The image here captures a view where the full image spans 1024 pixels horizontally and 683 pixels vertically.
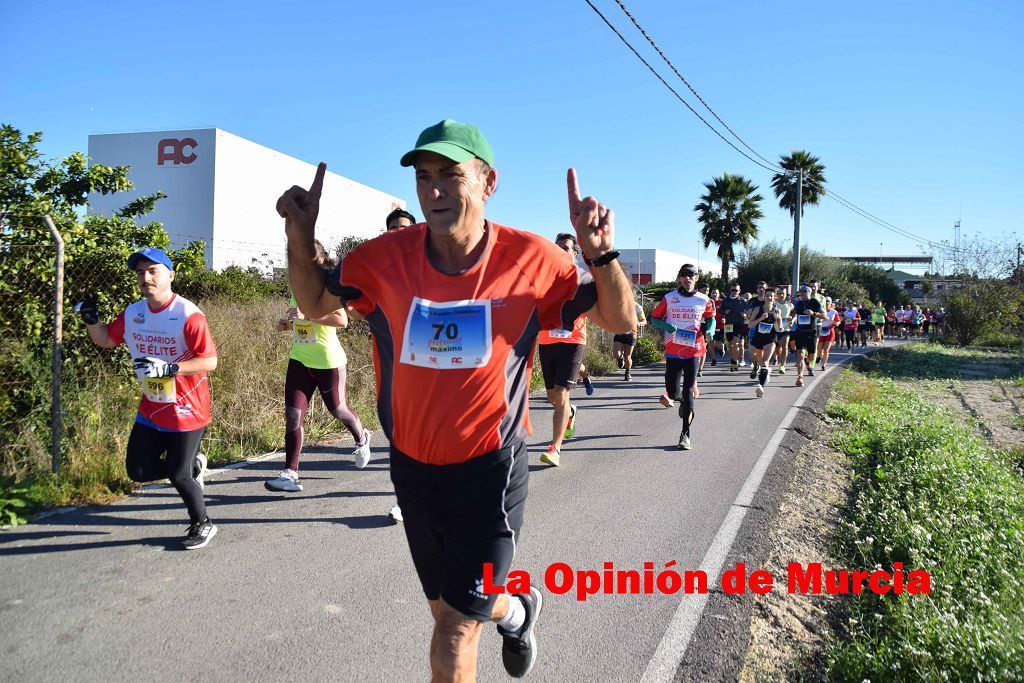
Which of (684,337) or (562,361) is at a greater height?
(684,337)

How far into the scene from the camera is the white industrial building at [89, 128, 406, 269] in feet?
112

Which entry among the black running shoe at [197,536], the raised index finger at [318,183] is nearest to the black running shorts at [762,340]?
the black running shoe at [197,536]

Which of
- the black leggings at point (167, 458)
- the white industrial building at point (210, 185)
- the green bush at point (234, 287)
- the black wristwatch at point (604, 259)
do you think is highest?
the white industrial building at point (210, 185)

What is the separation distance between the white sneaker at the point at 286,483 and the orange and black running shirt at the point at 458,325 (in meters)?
3.55

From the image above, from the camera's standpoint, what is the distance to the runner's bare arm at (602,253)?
2219 millimetres

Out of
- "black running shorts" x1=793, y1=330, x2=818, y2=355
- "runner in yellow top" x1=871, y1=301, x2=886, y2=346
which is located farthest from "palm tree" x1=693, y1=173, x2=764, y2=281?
"black running shorts" x1=793, y1=330, x2=818, y2=355

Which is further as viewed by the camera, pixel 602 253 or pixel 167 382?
pixel 167 382

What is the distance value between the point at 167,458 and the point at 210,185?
1319 inches

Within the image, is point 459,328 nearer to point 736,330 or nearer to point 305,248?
point 305,248

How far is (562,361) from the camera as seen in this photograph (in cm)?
703

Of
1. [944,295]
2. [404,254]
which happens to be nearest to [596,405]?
[404,254]

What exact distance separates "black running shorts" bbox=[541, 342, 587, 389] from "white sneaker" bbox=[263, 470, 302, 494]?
8.89 feet

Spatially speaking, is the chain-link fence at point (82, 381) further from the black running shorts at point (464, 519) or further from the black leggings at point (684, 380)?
the black running shorts at point (464, 519)

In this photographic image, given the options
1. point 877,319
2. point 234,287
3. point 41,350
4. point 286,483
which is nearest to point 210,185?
point 234,287
